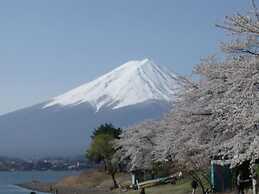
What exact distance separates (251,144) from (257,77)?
1679mm

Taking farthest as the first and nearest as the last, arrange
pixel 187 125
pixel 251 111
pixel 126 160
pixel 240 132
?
pixel 126 160 < pixel 187 125 < pixel 240 132 < pixel 251 111

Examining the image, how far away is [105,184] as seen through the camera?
240ft

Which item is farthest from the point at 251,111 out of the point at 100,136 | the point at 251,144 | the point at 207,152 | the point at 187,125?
the point at 100,136

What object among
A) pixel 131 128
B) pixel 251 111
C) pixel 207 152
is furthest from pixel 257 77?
pixel 131 128

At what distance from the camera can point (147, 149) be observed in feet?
190

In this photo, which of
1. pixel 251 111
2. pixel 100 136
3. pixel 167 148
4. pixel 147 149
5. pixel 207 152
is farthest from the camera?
pixel 100 136

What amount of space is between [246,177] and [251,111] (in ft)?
34.2

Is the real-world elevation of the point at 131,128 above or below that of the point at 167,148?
above

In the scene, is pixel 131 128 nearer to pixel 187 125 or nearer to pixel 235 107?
pixel 187 125

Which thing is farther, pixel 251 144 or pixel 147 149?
pixel 147 149

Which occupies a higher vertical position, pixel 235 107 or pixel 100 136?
pixel 100 136

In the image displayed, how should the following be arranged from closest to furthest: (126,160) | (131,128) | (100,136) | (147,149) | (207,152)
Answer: (207,152), (147,149), (131,128), (126,160), (100,136)

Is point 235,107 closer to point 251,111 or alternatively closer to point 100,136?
point 251,111

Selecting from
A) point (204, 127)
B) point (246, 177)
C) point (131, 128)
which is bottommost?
point (246, 177)
